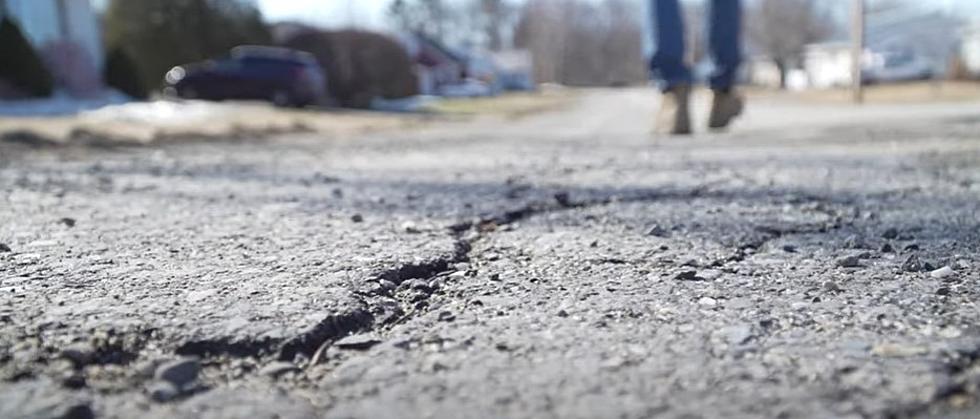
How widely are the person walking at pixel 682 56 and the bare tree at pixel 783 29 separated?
2349 inches

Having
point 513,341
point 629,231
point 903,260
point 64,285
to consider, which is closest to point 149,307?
point 64,285

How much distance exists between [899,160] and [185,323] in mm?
3362

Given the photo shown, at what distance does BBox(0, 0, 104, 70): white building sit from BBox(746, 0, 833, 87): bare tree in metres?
52.1

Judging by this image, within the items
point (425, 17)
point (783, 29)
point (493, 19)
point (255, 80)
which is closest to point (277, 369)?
point (255, 80)

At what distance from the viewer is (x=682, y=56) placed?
5363mm

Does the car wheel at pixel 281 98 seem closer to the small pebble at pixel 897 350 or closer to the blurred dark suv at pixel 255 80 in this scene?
the blurred dark suv at pixel 255 80

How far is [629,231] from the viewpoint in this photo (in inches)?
80.4

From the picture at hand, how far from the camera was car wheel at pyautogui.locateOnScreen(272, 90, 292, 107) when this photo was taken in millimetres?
18109

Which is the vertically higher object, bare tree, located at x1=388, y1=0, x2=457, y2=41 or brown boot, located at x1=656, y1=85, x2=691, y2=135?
bare tree, located at x1=388, y1=0, x2=457, y2=41

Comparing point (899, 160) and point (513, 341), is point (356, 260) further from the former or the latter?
point (899, 160)

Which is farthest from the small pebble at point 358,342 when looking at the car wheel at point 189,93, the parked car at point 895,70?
the parked car at point 895,70

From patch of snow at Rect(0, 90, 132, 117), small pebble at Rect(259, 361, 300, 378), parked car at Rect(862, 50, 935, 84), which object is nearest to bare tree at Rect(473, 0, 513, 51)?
parked car at Rect(862, 50, 935, 84)

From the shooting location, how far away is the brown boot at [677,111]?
5.43 metres

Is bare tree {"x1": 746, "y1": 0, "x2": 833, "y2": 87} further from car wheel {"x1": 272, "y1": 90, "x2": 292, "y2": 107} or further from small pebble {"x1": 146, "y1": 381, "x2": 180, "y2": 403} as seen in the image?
small pebble {"x1": 146, "y1": 381, "x2": 180, "y2": 403}
